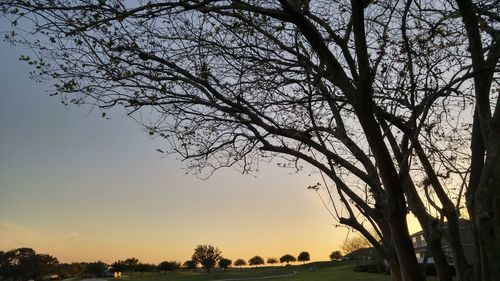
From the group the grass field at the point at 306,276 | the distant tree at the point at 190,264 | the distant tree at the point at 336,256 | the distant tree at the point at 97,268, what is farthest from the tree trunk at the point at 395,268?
the distant tree at the point at 97,268

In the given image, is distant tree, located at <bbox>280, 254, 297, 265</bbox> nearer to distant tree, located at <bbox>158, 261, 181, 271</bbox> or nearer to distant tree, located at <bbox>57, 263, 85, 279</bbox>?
distant tree, located at <bbox>158, 261, 181, 271</bbox>

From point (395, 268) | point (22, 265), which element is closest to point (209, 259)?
point (22, 265)

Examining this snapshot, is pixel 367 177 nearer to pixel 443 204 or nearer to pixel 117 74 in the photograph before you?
pixel 443 204

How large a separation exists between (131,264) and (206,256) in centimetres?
2345

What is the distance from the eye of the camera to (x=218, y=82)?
8547 mm

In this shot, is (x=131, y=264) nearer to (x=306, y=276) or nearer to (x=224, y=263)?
(x=224, y=263)

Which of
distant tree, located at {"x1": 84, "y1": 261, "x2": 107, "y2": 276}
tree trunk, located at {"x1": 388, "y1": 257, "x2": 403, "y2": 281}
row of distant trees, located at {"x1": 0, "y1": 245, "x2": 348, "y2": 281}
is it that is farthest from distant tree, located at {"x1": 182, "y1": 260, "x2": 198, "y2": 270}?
tree trunk, located at {"x1": 388, "y1": 257, "x2": 403, "y2": 281}

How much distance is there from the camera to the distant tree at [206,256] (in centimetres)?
12975

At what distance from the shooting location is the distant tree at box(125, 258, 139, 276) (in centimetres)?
13750

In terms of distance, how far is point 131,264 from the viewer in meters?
138

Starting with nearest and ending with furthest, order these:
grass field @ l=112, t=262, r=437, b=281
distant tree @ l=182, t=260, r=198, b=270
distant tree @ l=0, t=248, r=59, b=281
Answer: grass field @ l=112, t=262, r=437, b=281
distant tree @ l=0, t=248, r=59, b=281
distant tree @ l=182, t=260, r=198, b=270

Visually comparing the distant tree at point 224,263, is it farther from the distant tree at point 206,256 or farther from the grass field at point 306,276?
the grass field at point 306,276

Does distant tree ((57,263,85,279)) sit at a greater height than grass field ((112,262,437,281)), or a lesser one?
greater

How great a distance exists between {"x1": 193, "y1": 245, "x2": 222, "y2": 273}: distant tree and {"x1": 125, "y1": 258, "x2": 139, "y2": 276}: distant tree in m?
19.2
